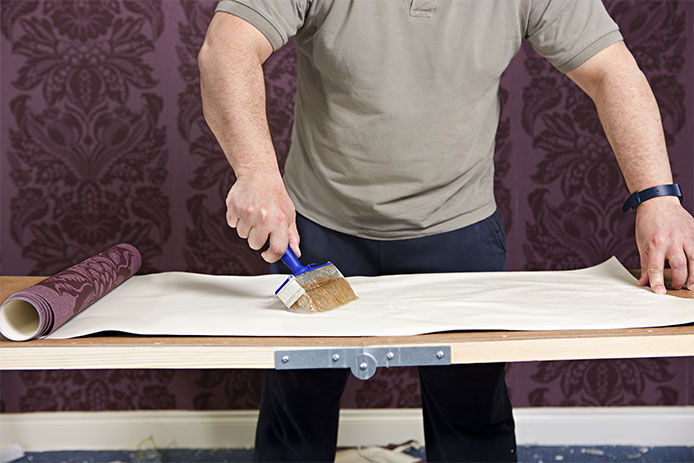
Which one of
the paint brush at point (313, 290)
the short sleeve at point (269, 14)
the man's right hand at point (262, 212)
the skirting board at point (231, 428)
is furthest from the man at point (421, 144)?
the skirting board at point (231, 428)

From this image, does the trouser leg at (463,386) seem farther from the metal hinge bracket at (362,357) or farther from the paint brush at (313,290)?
the metal hinge bracket at (362,357)

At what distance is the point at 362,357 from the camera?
1.04m

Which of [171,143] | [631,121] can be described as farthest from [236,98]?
[171,143]

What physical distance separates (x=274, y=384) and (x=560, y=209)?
120cm

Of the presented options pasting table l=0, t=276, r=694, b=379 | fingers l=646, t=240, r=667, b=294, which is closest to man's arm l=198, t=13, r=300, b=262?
pasting table l=0, t=276, r=694, b=379

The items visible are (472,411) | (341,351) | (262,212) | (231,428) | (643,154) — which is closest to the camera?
(341,351)

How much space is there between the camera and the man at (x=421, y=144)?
148cm

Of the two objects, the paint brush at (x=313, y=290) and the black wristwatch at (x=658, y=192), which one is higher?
the black wristwatch at (x=658, y=192)

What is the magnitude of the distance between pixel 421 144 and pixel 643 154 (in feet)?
1.52

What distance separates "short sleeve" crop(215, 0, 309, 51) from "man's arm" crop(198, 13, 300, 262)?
0.04 feet

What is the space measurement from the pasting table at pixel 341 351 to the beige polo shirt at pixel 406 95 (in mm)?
590

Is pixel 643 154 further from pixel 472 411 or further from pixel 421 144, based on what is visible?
pixel 472 411

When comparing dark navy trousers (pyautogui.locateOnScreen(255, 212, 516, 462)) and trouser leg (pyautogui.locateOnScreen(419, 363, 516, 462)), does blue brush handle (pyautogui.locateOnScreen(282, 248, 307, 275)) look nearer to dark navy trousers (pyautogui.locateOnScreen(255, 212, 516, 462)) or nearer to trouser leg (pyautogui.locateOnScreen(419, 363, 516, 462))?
dark navy trousers (pyautogui.locateOnScreen(255, 212, 516, 462))

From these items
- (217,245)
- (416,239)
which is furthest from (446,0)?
(217,245)
